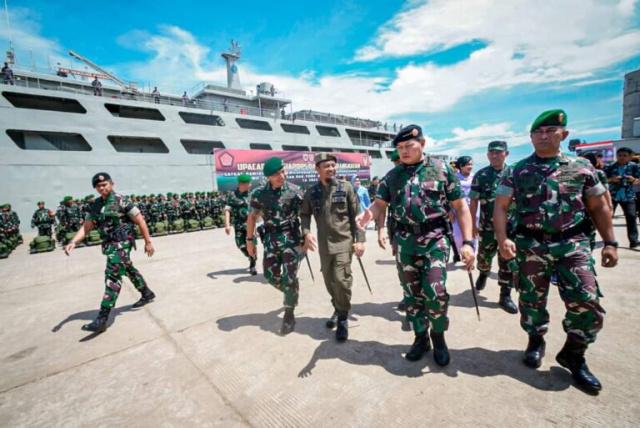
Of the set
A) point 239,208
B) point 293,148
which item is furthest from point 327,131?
point 239,208

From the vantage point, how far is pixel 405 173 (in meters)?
2.27

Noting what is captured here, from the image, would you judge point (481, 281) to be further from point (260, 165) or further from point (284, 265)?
point (260, 165)

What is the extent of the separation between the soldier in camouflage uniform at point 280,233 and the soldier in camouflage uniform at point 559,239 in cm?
193

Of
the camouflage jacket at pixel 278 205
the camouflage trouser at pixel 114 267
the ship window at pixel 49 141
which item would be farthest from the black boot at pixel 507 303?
the ship window at pixel 49 141

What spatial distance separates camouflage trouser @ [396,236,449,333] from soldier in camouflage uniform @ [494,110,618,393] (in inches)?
17.9

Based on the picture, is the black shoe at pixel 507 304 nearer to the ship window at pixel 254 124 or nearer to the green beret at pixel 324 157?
the green beret at pixel 324 157

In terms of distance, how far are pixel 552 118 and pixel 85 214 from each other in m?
13.8

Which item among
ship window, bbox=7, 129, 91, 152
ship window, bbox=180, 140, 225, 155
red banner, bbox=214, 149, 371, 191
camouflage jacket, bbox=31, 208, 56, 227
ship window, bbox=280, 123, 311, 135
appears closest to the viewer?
camouflage jacket, bbox=31, 208, 56, 227

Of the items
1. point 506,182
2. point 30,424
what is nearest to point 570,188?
point 506,182

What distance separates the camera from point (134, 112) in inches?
657

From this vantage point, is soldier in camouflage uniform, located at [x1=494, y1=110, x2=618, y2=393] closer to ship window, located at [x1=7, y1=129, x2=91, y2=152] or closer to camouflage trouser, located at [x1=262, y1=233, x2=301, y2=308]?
camouflage trouser, located at [x1=262, y1=233, x2=301, y2=308]

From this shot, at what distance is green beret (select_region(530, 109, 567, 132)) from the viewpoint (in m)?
1.90

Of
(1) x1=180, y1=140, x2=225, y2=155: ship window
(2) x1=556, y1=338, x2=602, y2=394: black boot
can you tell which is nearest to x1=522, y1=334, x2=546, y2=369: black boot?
(2) x1=556, y1=338, x2=602, y2=394: black boot

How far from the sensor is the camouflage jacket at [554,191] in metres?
1.85
